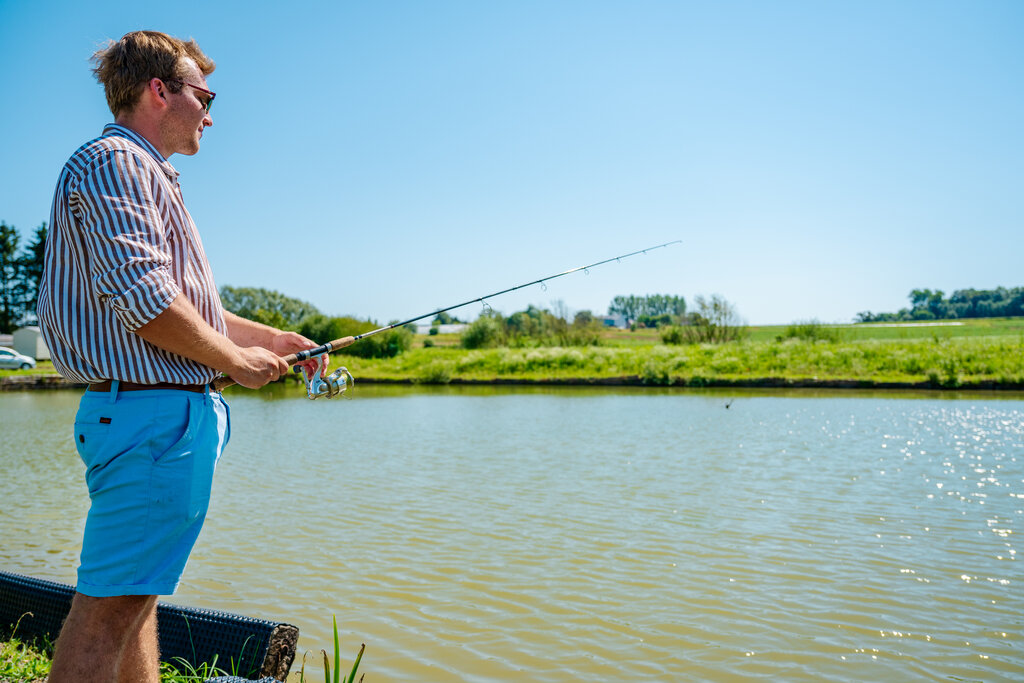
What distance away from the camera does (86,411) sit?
1941mm

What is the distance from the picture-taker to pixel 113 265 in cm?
181

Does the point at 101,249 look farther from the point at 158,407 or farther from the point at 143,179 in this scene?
the point at 158,407

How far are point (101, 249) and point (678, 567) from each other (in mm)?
4899

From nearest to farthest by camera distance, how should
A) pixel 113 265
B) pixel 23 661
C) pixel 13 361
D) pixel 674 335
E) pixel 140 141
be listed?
pixel 113 265 < pixel 140 141 < pixel 23 661 < pixel 13 361 < pixel 674 335

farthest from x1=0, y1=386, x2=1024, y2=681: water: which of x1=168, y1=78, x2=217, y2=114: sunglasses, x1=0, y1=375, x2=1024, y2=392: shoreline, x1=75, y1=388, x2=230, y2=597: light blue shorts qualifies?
x1=0, y1=375, x2=1024, y2=392: shoreline

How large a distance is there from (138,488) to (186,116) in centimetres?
104

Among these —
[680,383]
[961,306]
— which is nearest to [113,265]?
[680,383]

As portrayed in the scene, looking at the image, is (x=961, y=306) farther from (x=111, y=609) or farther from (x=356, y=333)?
(x=111, y=609)

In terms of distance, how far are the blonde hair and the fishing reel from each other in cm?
109

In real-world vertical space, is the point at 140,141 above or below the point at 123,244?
above

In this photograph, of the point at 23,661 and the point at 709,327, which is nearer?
the point at 23,661

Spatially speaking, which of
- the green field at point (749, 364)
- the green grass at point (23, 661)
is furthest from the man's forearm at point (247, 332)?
the green field at point (749, 364)

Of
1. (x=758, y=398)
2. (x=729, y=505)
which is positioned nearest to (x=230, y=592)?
(x=729, y=505)

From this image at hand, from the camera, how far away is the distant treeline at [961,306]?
7688cm
